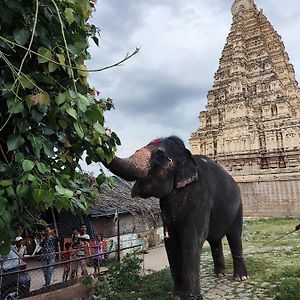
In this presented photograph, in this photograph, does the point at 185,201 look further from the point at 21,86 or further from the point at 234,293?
the point at 21,86

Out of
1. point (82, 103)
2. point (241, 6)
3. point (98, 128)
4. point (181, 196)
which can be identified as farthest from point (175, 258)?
point (241, 6)

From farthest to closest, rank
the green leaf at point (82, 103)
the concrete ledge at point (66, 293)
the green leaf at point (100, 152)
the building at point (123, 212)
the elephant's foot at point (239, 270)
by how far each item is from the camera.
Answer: the building at point (123, 212), the elephant's foot at point (239, 270), the concrete ledge at point (66, 293), the green leaf at point (100, 152), the green leaf at point (82, 103)

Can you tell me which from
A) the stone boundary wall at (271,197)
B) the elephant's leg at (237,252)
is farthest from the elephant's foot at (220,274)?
the stone boundary wall at (271,197)

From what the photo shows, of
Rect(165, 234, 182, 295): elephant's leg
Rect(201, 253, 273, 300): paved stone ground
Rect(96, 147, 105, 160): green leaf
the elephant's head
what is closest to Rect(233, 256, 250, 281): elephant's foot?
Rect(201, 253, 273, 300): paved stone ground

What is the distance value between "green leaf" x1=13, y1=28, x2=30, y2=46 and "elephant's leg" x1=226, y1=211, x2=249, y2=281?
240 inches

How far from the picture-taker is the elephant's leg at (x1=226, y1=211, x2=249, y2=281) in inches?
279

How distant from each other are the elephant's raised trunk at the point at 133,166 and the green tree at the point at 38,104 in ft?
4.62

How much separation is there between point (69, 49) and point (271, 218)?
25885 millimetres

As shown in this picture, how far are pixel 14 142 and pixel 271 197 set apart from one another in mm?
26484

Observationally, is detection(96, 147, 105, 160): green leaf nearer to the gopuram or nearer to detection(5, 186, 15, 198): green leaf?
detection(5, 186, 15, 198): green leaf

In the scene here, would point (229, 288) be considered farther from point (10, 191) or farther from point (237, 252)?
point (10, 191)

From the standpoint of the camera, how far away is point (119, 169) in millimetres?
3953

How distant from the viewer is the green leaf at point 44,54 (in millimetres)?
2053

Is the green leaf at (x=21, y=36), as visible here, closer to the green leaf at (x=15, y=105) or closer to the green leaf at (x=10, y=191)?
the green leaf at (x=15, y=105)
